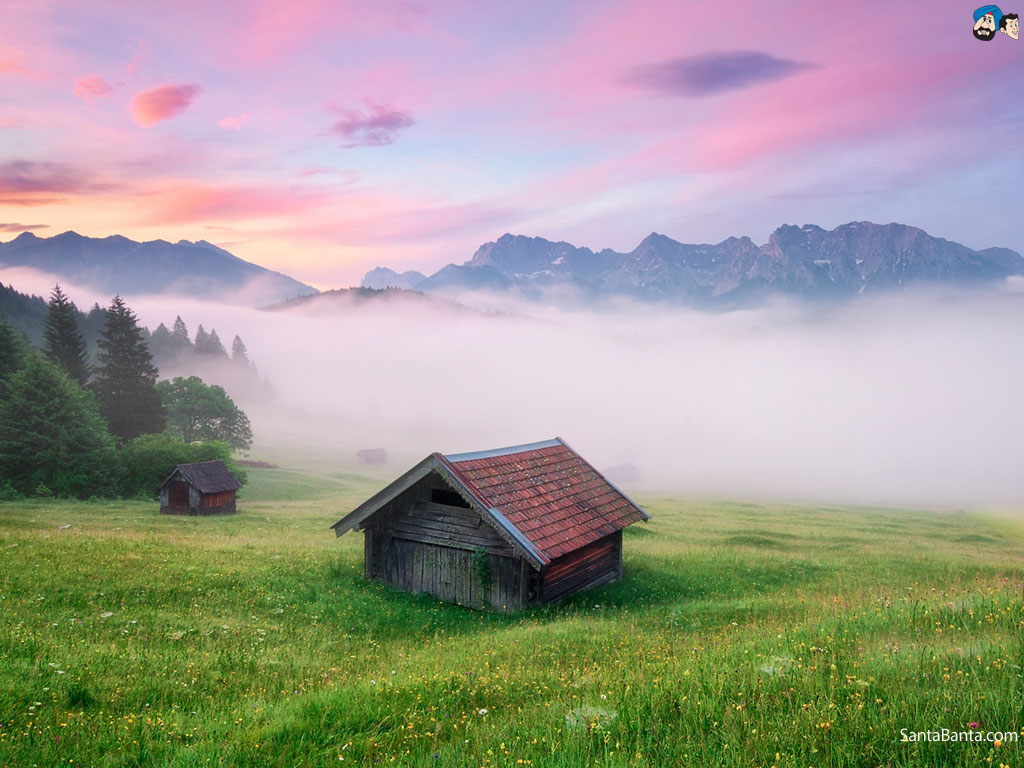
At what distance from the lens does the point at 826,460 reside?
479 feet

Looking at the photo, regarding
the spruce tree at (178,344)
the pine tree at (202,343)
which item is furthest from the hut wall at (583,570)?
the pine tree at (202,343)

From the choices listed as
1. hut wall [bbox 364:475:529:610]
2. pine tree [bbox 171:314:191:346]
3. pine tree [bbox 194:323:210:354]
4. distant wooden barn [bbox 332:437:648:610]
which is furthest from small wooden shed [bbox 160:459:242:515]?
pine tree [bbox 171:314:191:346]

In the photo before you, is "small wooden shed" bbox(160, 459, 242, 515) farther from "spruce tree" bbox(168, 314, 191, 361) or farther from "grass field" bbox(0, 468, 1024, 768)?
"spruce tree" bbox(168, 314, 191, 361)

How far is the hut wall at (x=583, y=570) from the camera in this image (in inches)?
723

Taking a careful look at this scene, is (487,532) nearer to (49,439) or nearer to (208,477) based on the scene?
(208,477)

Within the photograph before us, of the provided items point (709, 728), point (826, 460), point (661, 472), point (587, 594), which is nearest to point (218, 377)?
point (661, 472)

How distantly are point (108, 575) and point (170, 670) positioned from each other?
30.2 ft

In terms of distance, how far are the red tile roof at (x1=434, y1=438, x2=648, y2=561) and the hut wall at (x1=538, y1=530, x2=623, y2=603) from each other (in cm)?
70

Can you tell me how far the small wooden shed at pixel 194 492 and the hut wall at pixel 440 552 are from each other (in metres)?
33.6

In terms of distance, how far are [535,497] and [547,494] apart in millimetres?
849

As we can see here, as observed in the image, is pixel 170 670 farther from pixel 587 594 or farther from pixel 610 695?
pixel 587 594

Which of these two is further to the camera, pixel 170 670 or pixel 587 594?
pixel 587 594

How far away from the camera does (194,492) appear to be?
47.2m

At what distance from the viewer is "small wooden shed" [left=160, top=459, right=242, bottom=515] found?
47125 mm
